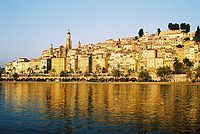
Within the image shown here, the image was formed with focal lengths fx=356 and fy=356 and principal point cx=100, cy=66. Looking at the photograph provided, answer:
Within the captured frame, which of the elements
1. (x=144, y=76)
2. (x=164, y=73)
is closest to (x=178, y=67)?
(x=164, y=73)

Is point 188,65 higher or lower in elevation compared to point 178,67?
higher

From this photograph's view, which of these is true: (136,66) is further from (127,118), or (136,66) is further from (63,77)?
(127,118)

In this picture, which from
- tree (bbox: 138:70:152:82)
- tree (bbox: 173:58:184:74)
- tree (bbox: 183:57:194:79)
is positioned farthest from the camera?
tree (bbox: 173:58:184:74)

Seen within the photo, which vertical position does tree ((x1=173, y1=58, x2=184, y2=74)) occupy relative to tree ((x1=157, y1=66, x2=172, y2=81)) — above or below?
above

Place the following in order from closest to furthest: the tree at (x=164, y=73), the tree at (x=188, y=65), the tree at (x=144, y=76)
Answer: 1. the tree at (x=188, y=65)
2. the tree at (x=164, y=73)
3. the tree at (x=144, y=76)

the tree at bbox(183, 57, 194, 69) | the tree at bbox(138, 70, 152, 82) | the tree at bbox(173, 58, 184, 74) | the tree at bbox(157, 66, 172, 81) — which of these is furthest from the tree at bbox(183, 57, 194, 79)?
the tree at bbox(138, 70, 152, 82)

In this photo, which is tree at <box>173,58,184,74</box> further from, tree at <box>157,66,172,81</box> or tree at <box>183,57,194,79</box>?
tree at <box>157,66,172,81</box>

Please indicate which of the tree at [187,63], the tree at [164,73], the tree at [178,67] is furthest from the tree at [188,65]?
the tree at [164,73]

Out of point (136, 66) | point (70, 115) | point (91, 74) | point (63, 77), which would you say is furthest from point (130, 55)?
point (70, 115)

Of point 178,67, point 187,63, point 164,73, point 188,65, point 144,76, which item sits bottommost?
point 144,76

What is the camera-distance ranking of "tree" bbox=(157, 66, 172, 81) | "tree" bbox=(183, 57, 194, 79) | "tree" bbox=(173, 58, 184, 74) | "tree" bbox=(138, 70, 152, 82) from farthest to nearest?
"tree" bbox=(173, 58, 184, 74), "tree" bbox=(138, 70, 152, 82), "tree" bbox=(157, 66, 172, 81), "tree" bbox=(183, 57, 194, 79)

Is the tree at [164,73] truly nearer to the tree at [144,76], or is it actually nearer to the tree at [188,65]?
the tree at [144,76]

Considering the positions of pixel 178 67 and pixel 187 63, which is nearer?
pixel 178 67

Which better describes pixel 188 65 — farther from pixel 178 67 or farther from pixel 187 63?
pixel 178 67
